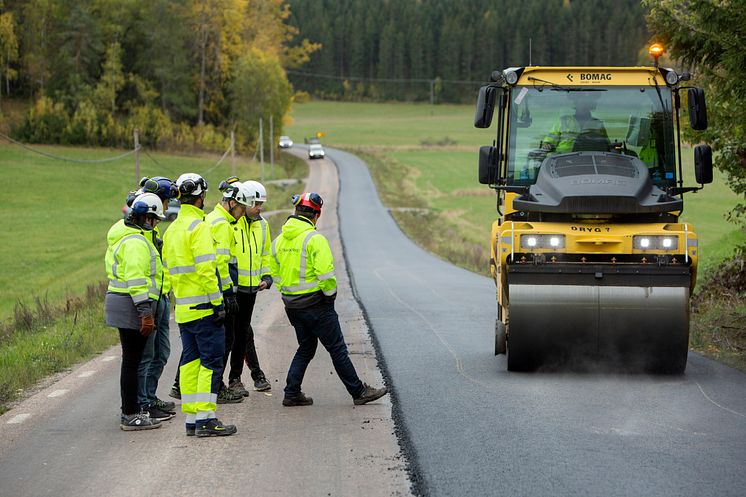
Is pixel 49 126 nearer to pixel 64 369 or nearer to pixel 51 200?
pixel 51 200

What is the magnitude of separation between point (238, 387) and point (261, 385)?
44 cm

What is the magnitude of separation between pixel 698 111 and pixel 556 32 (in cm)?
16686

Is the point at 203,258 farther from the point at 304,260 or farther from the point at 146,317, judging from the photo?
the point at 304,260

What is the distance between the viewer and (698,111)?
409 inches

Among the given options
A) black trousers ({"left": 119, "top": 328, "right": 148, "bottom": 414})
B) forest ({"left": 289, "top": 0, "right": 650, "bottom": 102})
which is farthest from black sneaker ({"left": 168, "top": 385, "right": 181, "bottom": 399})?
forest ({"left": 289, "top": 0, "right": 650, "bottom": 102})

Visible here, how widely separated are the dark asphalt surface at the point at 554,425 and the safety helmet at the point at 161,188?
293 cm

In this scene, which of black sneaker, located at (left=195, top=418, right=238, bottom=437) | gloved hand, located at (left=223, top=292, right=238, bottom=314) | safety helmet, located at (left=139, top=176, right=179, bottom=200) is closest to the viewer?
black sneaker, located at (left=195, top=418, right=238, bottom=437)

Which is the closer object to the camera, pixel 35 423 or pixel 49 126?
pixel 35 423

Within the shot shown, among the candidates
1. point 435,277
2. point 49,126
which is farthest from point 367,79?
point 435,277

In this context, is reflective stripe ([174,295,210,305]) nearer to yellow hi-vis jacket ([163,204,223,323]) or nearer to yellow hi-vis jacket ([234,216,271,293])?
yellow hi-vis jacket ([163,204,223,323])

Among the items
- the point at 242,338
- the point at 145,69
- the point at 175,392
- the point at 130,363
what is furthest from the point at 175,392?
the point at 145,69

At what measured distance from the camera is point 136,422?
8.89 m

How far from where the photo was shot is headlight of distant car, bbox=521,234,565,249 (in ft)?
34.4

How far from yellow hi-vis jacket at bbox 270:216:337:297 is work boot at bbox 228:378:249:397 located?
1.17 m
